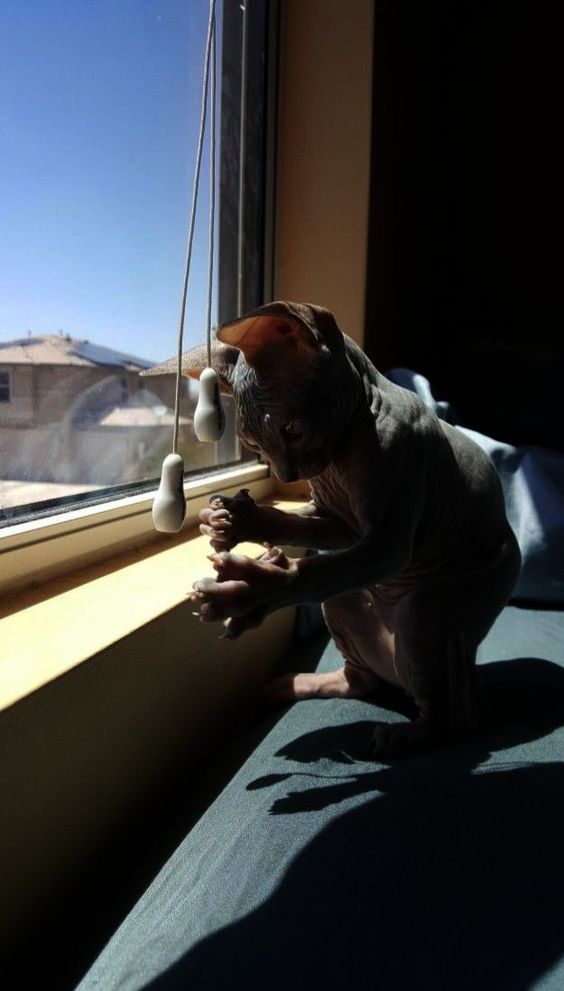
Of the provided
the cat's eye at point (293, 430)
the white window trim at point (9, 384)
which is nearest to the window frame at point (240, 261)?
the white window trim at point (9, 384)

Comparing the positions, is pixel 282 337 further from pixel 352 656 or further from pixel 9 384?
pixel 352 656

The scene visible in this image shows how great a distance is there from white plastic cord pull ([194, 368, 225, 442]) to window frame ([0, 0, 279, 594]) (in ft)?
1.10

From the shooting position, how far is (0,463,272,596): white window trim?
33.6 inches

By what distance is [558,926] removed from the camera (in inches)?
23.7

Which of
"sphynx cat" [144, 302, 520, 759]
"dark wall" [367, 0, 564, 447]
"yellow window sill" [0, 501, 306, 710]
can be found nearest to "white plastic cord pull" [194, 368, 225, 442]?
"sphynx cat" [144, 302, 520, 759]

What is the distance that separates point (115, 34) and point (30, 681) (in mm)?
883

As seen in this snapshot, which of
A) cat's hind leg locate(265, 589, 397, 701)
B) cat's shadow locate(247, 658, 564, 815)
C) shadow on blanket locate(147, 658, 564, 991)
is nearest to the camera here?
shadow on blanket locate(147, 658, 564, 991)

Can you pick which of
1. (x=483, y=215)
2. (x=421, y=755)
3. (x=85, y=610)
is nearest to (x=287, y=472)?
(x=85, y=610)

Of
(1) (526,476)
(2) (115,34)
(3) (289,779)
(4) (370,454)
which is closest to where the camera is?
(4) (370,454)

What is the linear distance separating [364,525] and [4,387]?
450 millimetres

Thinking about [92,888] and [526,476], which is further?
[526,476]

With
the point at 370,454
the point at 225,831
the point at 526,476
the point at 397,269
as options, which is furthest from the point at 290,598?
the point at 397,269

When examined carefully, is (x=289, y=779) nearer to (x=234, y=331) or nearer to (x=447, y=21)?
(x=234, y=331)

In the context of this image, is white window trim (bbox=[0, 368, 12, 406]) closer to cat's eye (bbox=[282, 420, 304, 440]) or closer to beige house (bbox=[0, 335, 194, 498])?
beige house (bbox=[0, 335, 194, 498])
